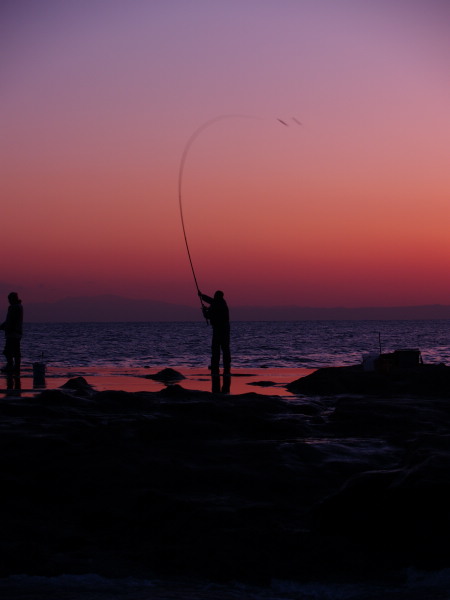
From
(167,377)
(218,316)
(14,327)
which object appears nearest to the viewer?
(14,327)

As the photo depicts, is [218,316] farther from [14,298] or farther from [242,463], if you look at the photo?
[242,463]

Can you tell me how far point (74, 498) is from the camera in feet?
19.9

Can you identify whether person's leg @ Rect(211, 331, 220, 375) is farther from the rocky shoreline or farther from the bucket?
the rocky shoreline

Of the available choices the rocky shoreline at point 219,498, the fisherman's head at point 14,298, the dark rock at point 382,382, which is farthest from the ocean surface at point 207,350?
the rocky shoreline at point 219,498

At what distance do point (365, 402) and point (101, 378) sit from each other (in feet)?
33.1

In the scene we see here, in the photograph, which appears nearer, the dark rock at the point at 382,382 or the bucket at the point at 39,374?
the dark rock at the point at 382,382

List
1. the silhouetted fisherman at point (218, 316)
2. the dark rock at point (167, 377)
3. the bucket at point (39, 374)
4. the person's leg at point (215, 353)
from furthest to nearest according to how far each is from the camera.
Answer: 1. the dark rock at point (167, 377)
2. the person's leg at point (215, 353)
3. the silhouetted fisherman at point (218, 316)
4. the bucket at point (39, 374)

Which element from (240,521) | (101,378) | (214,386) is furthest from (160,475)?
(101,378)

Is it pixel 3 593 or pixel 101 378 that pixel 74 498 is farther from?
pixel 101 378

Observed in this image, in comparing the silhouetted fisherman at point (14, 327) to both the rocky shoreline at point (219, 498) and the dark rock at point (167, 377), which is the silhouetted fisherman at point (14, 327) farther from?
the rocky shoreline at point (219, 498)

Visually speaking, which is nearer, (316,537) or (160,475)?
(316,537)

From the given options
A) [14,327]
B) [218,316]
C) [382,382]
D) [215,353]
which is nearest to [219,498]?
[382,382]

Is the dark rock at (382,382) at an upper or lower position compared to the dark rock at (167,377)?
upper

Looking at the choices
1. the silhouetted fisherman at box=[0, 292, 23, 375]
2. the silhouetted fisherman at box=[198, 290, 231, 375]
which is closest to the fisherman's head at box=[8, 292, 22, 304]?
the silhouetted fisherman at box=[0, 292, 23, 375]
